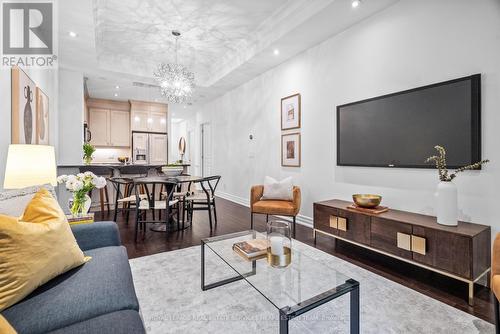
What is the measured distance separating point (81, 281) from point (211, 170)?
6460mm

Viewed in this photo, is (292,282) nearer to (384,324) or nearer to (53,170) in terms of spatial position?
(384,324)

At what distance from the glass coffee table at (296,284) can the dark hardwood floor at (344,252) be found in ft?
3.65

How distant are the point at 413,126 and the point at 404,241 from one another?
1226mm

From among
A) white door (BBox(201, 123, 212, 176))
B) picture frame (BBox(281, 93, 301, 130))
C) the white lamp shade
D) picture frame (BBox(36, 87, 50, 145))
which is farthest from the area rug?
white door (BBox(201, 123, 212, 176))

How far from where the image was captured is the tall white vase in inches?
86.0

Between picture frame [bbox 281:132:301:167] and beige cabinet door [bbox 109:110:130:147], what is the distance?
5.50 m

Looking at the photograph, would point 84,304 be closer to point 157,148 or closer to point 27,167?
point 27,167

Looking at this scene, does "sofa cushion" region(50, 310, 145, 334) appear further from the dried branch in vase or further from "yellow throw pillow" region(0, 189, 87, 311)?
the dried branch in vase

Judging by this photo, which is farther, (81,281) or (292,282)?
(292,282)

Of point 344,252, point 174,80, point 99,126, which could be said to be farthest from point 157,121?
point 344,252

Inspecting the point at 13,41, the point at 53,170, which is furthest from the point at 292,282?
the point at 13,41

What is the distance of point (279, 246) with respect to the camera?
1.71 metres

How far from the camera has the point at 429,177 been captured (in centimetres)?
262

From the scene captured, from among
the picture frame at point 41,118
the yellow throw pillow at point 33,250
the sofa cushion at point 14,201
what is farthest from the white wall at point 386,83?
the picture frame at point 41,118
